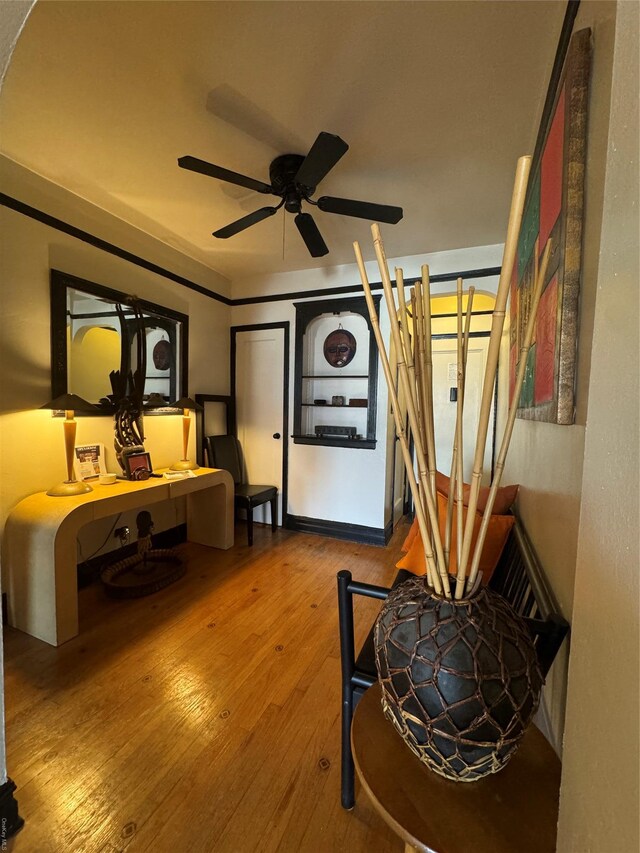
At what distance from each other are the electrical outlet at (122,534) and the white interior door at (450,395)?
3.19m

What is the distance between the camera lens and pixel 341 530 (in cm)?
333

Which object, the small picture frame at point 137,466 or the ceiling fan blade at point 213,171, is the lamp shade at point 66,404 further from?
the ceiling fan blade at point 213,171

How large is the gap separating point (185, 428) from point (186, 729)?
212cm

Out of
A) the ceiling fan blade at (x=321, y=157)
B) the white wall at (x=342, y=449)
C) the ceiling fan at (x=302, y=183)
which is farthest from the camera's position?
the white wall at (x=342, y=449)

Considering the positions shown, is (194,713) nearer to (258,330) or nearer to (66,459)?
(66,459)

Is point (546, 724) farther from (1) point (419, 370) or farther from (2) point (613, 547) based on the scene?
(1) point (419, 370)

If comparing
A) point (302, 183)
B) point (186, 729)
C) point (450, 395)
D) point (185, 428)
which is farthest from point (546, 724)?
point (450, 395)

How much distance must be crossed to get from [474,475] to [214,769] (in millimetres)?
1421

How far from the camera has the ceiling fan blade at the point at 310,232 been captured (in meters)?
1.97

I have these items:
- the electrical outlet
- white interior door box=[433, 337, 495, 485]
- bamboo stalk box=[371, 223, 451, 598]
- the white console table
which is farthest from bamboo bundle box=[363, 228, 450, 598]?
white interior door box=[433, 337, 495, 485]

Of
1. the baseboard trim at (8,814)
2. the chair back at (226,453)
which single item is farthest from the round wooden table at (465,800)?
A: the chair back at (226,453)

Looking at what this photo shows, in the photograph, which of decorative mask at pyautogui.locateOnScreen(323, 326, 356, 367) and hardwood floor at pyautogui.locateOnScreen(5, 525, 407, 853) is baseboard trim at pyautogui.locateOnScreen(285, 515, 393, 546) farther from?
decorative mask at pyautogui.locateOnScreen(323, 326, 356, 367)

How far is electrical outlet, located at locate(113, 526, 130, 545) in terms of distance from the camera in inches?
100

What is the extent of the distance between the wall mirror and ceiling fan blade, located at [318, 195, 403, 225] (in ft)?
5.46
